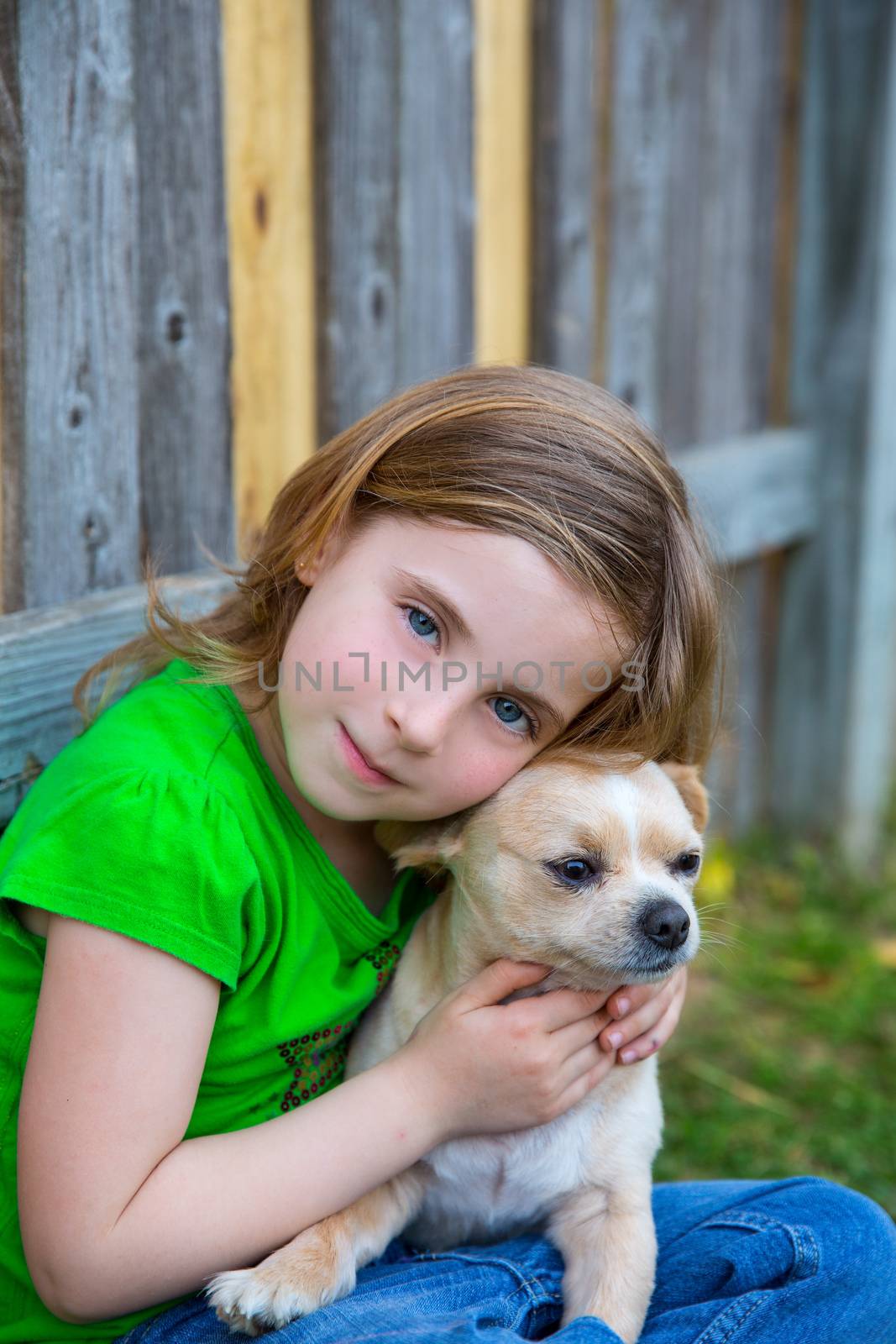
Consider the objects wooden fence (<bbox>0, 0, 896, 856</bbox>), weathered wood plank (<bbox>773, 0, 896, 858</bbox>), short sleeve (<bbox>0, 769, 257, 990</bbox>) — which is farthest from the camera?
weathered wood plank (<bbox>773, 0, 896, 858</bbox>)

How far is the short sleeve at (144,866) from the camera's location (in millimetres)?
1481

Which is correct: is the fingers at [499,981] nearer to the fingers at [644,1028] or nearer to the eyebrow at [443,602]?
the fingers at [644,1028]

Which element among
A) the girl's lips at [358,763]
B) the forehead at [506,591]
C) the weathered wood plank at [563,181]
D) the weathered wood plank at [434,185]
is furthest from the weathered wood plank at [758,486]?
the girl's lips at [358,763]

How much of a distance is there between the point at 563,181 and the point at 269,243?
2.94 ft

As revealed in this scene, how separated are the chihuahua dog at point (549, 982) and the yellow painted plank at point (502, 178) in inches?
53.7

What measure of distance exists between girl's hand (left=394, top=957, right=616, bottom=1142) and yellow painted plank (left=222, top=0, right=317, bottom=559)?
0.80 m

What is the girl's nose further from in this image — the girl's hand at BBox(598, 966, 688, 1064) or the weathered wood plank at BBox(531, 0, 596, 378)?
the weathered wood plank at BBox(531, 0, 596, 378)

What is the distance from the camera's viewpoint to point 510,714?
167 centimetres

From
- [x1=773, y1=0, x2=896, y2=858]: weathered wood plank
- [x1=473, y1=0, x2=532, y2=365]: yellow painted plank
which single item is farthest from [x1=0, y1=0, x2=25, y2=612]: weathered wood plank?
[x1=773, y1=0, x2=896, y2=858]: weathered wood plank

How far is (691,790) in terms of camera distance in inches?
72.1

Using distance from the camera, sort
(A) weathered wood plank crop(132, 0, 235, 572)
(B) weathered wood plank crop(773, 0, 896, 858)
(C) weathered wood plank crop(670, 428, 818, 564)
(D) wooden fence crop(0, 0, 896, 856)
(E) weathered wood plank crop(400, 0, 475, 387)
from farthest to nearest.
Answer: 1. (B) weathered wood plank crop(773, 0, 896, 858)
2. (C) weathered wood plank crop(670, 428, 818, 564)
3. (E) weathered wood plank crop(400, 0, 475, 387)
4. (A) weathered wood plank crop(132, 0, 235, 572)
5. (D) wooden fence crop(0, 0, 896, 856)

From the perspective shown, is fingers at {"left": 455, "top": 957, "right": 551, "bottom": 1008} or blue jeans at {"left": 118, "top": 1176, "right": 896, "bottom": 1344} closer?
blue jeans at {"left": 118, "top": 1176, "right": 896, "bottom": 1344}

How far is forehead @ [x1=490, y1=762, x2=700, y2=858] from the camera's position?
1.65m

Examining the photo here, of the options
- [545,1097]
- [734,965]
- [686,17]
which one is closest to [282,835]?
[545,1097]
